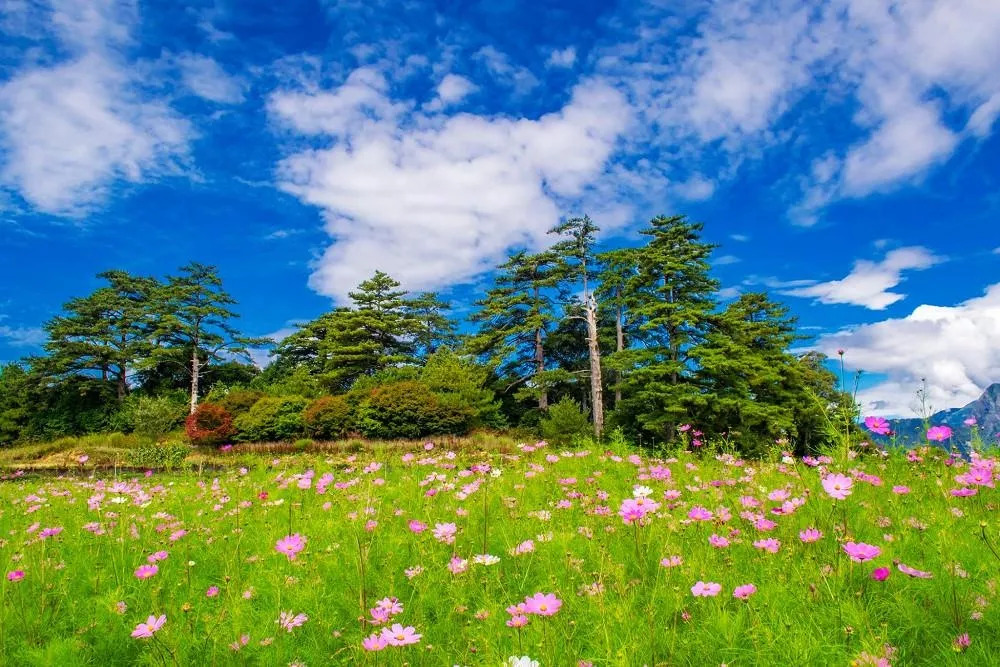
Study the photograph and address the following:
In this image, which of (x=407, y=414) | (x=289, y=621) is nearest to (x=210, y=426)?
(x=407, y=414)

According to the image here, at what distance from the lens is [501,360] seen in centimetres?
2270

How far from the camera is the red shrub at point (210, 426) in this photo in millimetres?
20344

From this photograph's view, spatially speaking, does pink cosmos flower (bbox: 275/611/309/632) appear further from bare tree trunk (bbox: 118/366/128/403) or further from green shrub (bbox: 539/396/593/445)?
bare tree trunk (bbox: 118/366/128/403)

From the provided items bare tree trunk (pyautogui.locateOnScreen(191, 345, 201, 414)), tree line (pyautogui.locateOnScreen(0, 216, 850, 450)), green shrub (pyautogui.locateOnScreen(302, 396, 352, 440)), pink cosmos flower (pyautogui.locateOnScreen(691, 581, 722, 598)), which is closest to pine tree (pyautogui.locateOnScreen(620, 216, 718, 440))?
tree line (pyautogui.locateOnScreen(0, 216, 850, 450))

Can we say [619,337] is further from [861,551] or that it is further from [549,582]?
[861,551]

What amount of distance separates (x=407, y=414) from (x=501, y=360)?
5.16 meters

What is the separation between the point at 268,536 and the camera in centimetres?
301

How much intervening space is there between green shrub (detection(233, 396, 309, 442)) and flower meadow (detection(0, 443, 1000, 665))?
17399mm

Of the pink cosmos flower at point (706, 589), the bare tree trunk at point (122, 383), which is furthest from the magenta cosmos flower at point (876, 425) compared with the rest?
the bare tree trunk at point (122, 383)

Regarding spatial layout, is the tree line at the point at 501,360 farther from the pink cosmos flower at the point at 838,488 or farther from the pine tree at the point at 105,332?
the pink cosmos flower at the point at 838,488

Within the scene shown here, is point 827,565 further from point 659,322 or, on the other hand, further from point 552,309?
point 552,309

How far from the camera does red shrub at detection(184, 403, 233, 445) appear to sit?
20344mm

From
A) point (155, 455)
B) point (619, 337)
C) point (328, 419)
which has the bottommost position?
point (155, 455)

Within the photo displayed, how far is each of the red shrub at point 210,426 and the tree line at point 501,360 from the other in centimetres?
108
